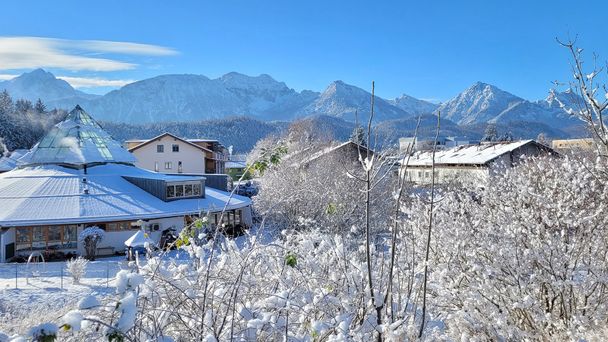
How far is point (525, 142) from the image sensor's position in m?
40.9

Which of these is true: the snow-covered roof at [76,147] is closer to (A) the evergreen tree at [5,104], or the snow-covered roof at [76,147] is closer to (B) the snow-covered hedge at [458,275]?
(B) the snow-covered hedge at [458,275]

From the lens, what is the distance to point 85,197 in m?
25.8

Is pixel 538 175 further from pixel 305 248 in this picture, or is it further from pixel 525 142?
pixel 525 142

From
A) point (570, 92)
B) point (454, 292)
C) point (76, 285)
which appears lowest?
point (76, 285)

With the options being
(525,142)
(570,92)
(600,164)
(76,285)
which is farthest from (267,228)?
(525,142)

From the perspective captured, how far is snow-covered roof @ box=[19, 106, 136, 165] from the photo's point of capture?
103 ft

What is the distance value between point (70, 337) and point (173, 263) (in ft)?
9.58

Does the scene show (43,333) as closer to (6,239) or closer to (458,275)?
(458,275)

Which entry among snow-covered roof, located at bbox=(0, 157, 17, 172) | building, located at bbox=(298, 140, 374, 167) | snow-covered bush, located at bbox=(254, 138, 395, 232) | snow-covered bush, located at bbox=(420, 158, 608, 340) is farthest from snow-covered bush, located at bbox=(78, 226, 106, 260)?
snow-covered roof, located at bbox=(0, 157, 17, 172)

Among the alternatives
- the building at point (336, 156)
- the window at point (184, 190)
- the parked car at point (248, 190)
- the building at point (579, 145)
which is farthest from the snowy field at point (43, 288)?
the parked car at point (248, 190)

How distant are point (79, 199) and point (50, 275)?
6886 millimetres

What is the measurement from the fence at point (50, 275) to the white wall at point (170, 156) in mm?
30726

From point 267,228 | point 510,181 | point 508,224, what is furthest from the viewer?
point 267,228

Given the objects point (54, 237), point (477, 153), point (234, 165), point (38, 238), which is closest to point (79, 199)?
point (54, 237)
